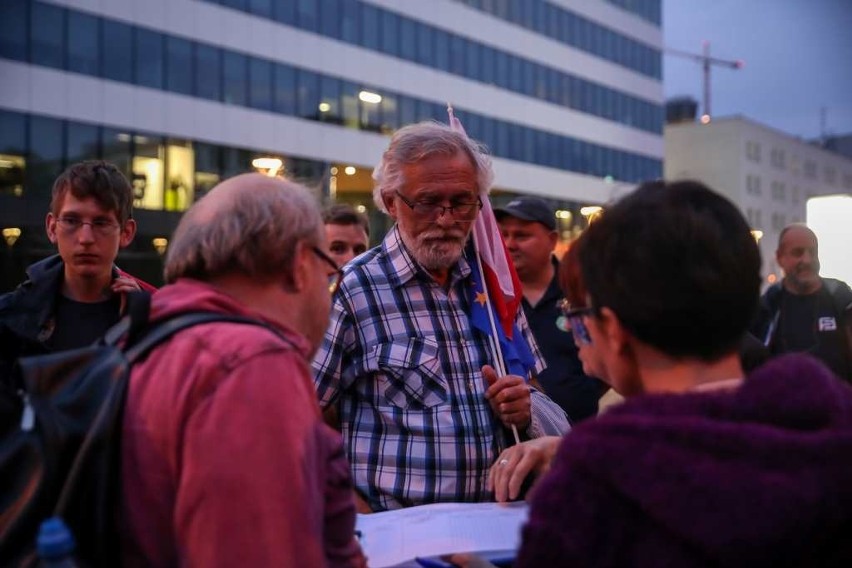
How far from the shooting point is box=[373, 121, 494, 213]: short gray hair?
129 inches

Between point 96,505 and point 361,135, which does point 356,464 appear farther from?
point 361,135

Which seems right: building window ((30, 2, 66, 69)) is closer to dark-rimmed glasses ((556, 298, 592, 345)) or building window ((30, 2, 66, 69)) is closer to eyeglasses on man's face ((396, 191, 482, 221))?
eyeglasses on man's face ((396, 191, 482, 221))

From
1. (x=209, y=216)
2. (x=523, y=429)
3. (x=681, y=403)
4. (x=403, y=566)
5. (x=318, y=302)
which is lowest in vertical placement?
(x=403, y=566)

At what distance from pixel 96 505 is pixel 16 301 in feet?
7.49

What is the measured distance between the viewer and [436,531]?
2.20 metres

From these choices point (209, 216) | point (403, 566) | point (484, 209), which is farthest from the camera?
point (484, 209)

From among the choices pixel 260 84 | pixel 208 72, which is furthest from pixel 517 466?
pixel 260 84

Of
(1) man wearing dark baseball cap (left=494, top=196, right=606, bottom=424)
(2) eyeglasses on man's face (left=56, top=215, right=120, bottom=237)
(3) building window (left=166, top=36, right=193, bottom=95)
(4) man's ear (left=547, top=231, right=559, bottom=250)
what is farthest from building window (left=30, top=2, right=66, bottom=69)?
(2) eyeglasses on man's face (left=56, top=215, right=120, bottom=237)

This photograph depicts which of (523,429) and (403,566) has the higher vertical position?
(523,429)

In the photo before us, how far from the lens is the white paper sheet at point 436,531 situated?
7.00 ft

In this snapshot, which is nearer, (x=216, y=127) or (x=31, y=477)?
(x=31, y=477)

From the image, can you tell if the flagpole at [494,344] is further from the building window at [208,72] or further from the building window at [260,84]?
the building window at [260,84]

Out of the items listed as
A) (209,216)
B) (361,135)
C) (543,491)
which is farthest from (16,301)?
(361,135)

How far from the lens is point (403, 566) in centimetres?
215
